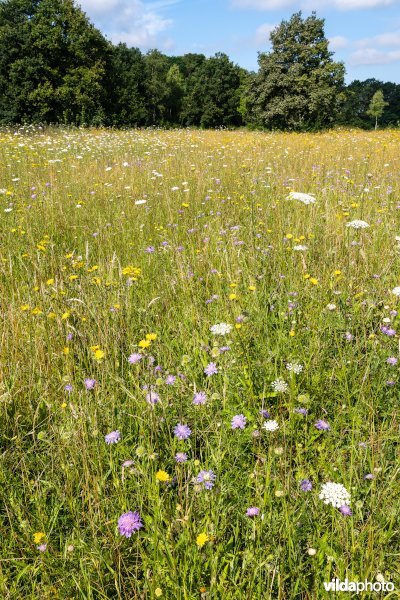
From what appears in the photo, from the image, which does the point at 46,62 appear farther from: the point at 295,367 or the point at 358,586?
the point at 358,586

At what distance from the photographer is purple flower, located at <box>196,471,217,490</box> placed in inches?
48.6

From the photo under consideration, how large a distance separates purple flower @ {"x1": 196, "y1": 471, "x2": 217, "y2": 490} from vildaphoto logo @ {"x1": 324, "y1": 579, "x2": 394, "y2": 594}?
15.6 inches

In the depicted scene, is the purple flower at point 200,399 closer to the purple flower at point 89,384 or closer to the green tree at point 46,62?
the purple flower at point 89,384

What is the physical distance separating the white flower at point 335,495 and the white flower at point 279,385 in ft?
1.44

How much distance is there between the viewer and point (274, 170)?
5.78 meters

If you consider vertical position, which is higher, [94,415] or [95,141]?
[95,141]

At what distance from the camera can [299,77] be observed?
90.9 ft

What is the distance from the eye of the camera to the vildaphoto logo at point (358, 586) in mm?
1042

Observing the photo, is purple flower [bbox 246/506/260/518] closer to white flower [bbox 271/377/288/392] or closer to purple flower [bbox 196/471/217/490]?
purple flower [bbox 196/471/217/490]

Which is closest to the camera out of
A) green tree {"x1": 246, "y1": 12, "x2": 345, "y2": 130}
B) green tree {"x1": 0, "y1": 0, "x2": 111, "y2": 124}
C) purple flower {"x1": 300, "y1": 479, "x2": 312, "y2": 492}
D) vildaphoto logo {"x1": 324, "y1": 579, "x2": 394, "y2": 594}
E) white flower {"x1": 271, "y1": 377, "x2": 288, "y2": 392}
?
vildaphoto logo {"x1": 324, "y1": 579, "x2": 394, "y2": 594}

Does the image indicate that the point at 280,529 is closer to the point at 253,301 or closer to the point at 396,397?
the point at 396,397

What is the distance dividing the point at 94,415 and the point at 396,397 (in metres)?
1.24

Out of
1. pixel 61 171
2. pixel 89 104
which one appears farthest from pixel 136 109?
pixel 61 171

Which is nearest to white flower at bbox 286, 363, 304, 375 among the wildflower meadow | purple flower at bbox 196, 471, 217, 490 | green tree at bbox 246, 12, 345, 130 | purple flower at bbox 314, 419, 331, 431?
the wildflower meadow
